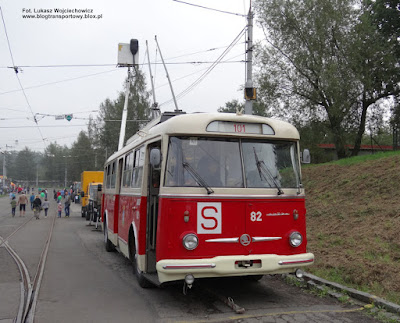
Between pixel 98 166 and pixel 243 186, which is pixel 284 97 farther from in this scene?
pixel 98 166

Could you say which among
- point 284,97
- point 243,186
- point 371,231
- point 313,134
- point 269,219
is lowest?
point 371,231

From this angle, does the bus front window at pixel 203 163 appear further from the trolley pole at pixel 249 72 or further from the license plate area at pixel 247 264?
the trolley pole at pixel 249 72

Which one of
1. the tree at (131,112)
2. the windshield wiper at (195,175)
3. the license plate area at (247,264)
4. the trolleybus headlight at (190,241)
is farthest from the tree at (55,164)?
the license plate area at (247,264)

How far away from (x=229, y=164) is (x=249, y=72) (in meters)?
7.69

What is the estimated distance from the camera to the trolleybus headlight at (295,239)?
630 cm

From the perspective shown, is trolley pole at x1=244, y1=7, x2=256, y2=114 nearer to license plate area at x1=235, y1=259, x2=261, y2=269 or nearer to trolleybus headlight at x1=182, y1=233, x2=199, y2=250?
license plate area at x1=235, y1=259, x2=261, y2=269

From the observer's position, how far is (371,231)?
31.1 ft

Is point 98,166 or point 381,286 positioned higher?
point 98,166

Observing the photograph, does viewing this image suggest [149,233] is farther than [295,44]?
No

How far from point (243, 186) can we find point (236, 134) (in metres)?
0.81

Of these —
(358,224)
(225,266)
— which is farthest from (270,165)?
(358,224)

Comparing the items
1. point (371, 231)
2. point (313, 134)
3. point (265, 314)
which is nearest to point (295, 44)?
point (313, 134)

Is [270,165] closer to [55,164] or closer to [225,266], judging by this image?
[225,266]

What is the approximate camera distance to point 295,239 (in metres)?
6.34
